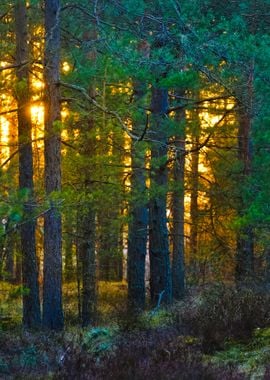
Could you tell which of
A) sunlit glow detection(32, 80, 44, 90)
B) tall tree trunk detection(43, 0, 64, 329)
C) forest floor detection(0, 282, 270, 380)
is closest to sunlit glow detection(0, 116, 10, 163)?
sunlit glow detection(32, 80, 44, 90)

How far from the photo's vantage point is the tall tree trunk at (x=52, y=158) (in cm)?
1059

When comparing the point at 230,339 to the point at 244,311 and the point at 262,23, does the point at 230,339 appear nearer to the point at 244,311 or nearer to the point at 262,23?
the point at 244,311

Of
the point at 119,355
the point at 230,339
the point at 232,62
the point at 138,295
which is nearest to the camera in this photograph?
the point at 119,355

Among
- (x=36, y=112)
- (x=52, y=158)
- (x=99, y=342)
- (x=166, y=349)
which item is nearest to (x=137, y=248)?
(x=36, y=112)

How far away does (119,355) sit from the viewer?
20.1 ft

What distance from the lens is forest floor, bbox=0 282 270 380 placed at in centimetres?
552

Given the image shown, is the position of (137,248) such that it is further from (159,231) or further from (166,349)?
(166,349)

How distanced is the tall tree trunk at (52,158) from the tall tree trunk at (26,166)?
0.48 m

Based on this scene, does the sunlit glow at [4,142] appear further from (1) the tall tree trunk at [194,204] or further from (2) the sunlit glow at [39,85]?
(1) the tall tree trunk at [194,204]

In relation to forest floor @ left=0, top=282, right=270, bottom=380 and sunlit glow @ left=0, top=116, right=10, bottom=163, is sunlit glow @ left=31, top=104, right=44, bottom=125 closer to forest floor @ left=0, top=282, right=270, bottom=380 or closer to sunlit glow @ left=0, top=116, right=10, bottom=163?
sunlit glow @ left=0, top=116, right=10, bottom=163

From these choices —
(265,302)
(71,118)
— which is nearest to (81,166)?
(71,118)

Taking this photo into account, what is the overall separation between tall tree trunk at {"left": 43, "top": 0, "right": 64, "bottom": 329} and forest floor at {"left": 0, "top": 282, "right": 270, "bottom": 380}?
1.66 meters

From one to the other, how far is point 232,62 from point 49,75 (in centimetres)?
362

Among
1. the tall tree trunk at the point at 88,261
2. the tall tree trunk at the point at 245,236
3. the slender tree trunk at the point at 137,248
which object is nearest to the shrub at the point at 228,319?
the tall tree trunk at the point at 88,261
